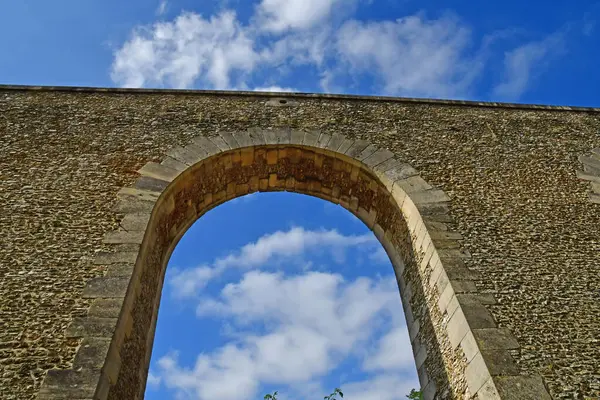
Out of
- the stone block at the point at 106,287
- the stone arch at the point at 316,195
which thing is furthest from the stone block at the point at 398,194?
the stone block at the point at 106,287

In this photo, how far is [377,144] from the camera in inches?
275

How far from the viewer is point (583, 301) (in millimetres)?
5129

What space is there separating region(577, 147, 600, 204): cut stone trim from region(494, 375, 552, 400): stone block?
333 centimetres

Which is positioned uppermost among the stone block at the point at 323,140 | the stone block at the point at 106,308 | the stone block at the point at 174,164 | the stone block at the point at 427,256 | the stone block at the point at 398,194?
the stone block at the point at 323,140

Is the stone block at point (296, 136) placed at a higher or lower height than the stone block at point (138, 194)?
higher

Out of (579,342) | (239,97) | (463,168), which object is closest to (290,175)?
(239,97)

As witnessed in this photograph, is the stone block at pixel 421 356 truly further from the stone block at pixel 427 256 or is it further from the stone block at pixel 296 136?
the stone block at pixel 296 136

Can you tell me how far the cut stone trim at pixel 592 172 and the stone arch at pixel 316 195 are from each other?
2229mm

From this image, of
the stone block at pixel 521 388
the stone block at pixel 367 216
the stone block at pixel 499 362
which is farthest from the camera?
the stone block at pixel 367 216

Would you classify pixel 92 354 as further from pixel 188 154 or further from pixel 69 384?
pixel 188 154

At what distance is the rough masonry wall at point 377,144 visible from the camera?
15.1 ft

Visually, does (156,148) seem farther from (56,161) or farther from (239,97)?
(239,97)

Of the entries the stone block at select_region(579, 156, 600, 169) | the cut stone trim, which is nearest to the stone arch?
the cut stone trim

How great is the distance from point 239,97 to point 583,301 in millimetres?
5485
